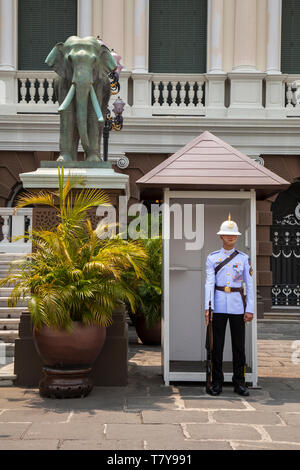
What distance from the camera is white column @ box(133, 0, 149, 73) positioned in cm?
1998

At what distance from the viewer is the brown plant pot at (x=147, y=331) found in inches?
512

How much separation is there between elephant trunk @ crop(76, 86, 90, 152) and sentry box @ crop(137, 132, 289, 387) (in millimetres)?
1246

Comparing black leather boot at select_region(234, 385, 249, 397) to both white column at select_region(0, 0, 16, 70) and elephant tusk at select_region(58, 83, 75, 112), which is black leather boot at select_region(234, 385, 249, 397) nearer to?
elephant tusk at select_region(58, 83, 75, 112)

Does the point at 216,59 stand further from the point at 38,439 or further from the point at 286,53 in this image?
the point at 38,439

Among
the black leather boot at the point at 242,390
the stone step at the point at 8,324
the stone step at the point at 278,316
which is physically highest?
the stone step at the point at 8,324

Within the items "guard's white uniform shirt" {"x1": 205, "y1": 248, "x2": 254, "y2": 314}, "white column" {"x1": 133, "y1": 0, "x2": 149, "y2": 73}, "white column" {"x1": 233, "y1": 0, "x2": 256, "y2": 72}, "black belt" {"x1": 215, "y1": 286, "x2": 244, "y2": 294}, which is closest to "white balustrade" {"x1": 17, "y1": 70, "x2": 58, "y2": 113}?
"white column" {"x1": 133, "y1": 0, "x2": 149, "y2": 73}

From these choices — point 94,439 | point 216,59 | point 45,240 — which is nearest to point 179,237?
point 45,240

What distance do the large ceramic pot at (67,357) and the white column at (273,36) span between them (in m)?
13.6

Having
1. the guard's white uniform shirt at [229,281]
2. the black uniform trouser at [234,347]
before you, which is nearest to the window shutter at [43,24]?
the guard's white uniform shirt at [229,281]

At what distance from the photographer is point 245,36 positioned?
789 inches

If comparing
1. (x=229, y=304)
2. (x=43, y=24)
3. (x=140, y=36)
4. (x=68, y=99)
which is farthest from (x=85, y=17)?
(x=229, y=304)

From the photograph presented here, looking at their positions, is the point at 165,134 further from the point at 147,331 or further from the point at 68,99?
the point at 68,99

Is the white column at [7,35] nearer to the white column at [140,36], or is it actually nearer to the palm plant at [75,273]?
the white column at [140,36]

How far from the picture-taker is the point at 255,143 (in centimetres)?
1964
